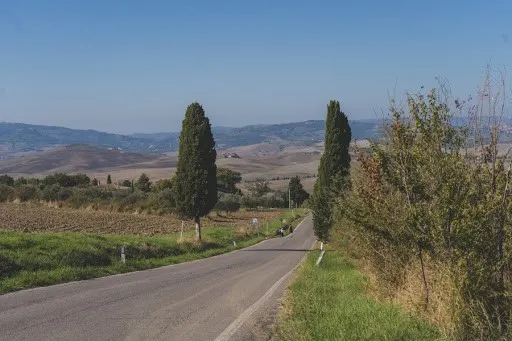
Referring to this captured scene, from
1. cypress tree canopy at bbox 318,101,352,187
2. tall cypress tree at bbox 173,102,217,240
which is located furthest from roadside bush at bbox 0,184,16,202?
cypress tree canopy at bbox 318,101,352,187

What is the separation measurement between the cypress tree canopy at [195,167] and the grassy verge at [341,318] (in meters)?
19.6

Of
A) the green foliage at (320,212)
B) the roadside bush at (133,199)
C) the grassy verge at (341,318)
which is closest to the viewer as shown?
the grassy verge at (341,318)

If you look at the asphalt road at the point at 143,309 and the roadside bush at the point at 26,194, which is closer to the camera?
the asphalt road at the point at 143,309

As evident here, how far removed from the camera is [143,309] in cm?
1017

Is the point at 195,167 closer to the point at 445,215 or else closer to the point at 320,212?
the point at 320,212

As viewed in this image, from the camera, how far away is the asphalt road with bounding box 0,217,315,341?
26.9ft

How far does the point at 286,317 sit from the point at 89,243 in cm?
1244

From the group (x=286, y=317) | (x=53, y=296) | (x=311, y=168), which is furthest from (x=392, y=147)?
(x=311, y=168)

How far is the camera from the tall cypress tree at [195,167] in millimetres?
31203

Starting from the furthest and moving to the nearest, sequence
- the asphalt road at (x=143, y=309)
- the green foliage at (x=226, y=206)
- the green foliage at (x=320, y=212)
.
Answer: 1. the green foliage at (x=226, y=206)
2. the green foliage at (x=320, y=212)
3. the asphalt road at (x=143, y=309)

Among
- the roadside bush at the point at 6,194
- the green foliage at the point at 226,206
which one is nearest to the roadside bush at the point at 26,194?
the roadside bush at the point at 6,194

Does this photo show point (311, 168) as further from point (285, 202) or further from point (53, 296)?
point (53, 296)

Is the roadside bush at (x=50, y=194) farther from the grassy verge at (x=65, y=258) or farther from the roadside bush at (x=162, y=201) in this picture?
the grassy verge at (x=65, y=258)

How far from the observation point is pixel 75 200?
58.7 meters
